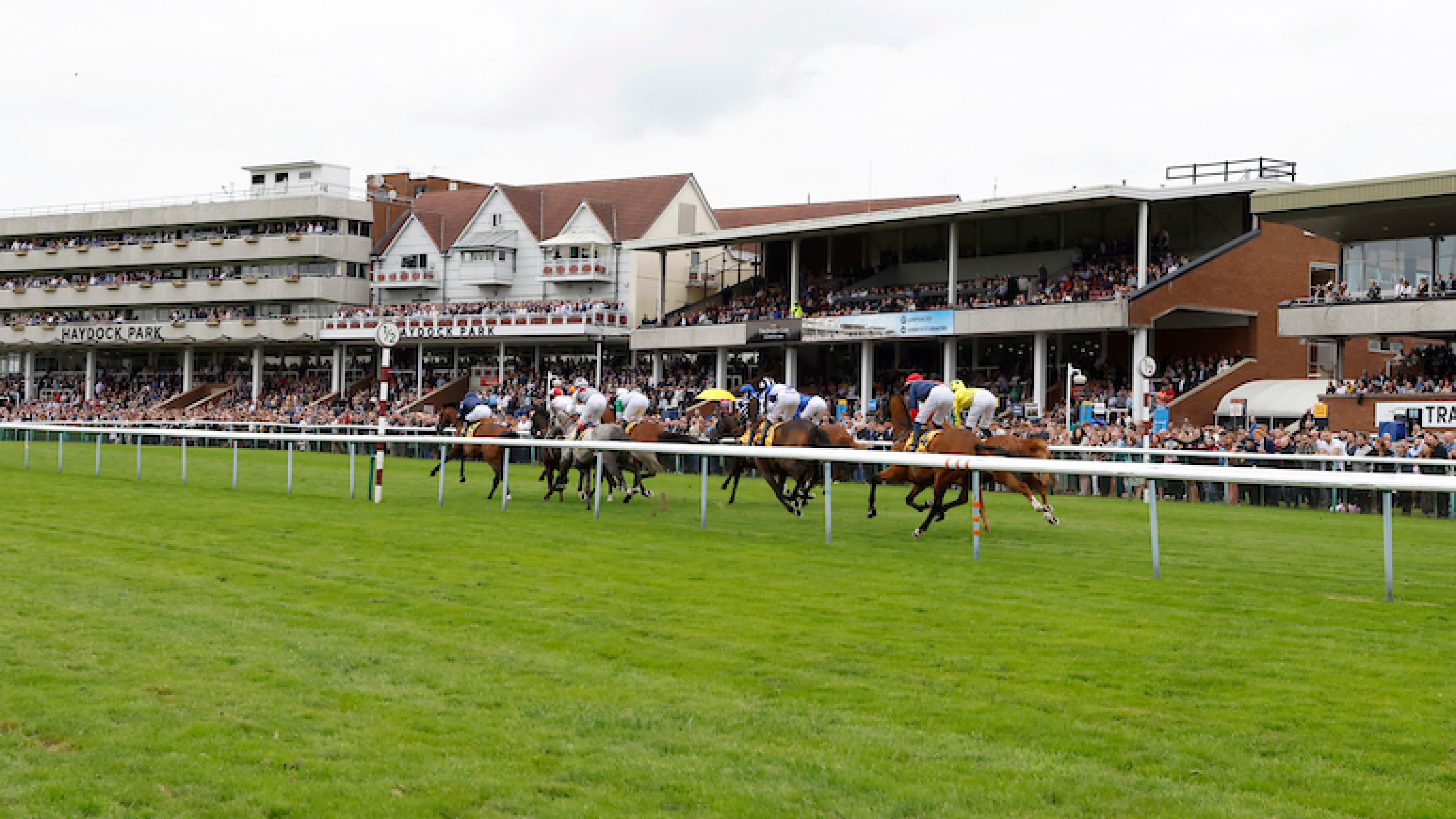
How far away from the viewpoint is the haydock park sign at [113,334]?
6122 cm

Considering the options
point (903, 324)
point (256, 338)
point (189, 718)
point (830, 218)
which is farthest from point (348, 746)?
point (256, 338)

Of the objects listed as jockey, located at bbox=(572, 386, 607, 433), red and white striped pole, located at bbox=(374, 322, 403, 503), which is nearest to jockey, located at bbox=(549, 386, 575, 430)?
jockey, located at bbox=(572, 386, 607, 433)

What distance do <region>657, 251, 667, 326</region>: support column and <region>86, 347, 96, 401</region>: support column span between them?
1180 inches

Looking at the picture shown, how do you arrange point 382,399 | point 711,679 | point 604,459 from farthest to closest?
point 604,459, point 382,399, point 711,679

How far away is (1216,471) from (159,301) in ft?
196

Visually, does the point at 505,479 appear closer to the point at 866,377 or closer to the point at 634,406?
the point at 634,406

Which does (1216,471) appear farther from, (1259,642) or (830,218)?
(830,218)

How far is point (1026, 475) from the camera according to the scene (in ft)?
48.0

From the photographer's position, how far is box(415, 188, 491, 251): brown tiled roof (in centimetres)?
5631

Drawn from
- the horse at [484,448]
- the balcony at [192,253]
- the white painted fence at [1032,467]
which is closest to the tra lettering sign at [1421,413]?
the white painted fence at [1032,467]

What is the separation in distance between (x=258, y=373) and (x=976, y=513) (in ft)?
174

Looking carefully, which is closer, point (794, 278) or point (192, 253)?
point (794, 278)

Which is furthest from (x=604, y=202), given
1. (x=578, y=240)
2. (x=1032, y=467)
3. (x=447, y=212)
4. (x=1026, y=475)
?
(x=1032, y=467)

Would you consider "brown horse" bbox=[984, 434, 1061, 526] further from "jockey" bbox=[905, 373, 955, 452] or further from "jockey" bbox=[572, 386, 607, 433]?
"jockey" bbox=[572, 386, 607, 433]
